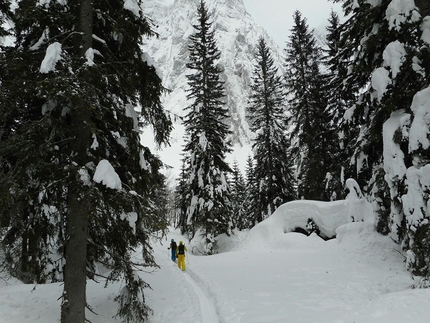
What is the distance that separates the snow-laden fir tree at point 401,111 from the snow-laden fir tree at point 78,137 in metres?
6.61

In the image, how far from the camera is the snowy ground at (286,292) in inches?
238

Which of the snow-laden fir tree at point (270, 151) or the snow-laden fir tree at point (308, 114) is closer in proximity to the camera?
the snow-laden fir tree at point (308, 114)

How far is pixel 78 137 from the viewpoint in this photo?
5.68m

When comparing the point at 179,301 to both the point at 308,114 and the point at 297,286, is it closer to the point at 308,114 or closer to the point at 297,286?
the point at 297,286

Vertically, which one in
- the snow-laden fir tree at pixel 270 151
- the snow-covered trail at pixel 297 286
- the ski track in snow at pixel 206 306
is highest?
the snow-laden fir tree at pixel 270 151

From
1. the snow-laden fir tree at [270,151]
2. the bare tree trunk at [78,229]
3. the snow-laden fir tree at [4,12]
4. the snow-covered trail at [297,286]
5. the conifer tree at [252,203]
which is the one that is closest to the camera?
the bare tree trunk at [78,229]

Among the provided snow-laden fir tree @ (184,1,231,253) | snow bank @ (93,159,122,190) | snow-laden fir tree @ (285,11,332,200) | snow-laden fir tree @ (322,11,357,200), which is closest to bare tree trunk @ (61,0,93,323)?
snow bank @ (93,159,122,190)

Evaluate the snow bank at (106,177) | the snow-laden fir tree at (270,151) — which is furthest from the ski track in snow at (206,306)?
the snow-laden fir tree at (270,151)

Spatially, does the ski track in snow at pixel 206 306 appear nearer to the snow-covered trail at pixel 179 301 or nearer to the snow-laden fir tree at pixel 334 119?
the snow-covered trail at pixel 179 301

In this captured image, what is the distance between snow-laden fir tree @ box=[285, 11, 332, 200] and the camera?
20219 mm

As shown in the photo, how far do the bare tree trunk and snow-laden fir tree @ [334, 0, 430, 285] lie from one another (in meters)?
7.95

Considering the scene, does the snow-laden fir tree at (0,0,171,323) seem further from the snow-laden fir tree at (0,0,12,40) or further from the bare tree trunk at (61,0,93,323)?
the snow-laden fir tree at (0,0,12,40)

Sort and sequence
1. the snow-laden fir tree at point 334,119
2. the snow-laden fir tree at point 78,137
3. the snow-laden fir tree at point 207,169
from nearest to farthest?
the snow-laden fir tree at point 78,137
the snow-laden fir tree at point 334,119
the snow-laden fir tree at point 207,169

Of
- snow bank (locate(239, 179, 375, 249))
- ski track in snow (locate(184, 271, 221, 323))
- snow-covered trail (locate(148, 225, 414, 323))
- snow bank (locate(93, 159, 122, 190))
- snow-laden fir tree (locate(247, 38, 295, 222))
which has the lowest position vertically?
ski track in snow (locate(184, 271, 221, 323))
